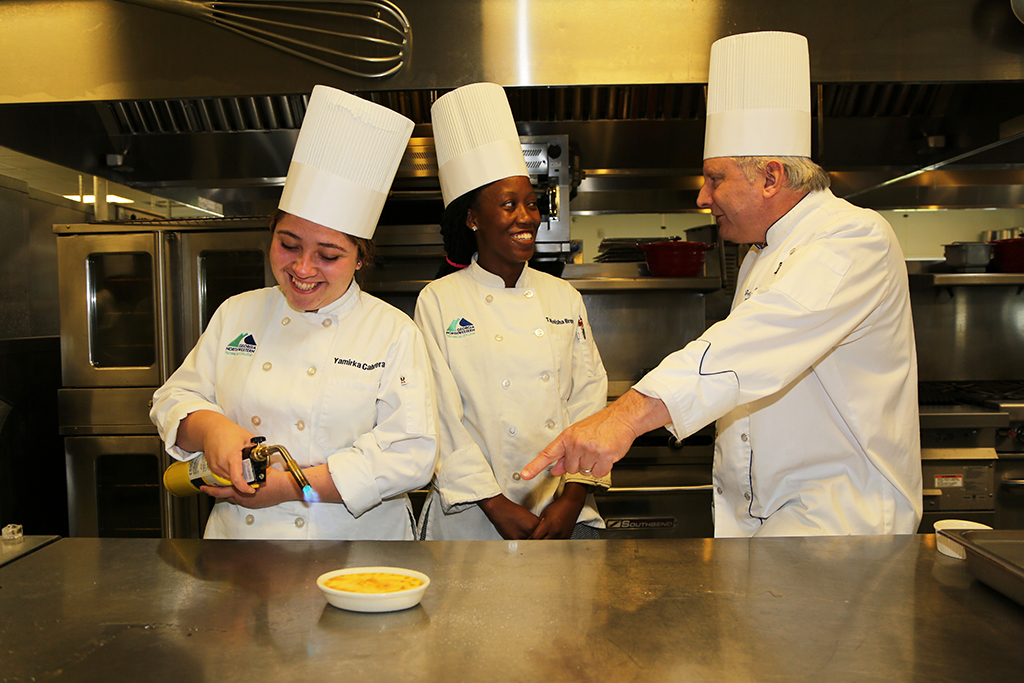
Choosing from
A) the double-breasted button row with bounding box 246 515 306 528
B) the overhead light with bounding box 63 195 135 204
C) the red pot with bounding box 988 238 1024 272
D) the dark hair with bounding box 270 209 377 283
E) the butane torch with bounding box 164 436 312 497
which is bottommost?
the double-breasted button row with bounding box 246 515 306 528

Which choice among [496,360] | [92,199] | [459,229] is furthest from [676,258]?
[92,199]

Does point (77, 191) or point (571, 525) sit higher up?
point (77, 191)

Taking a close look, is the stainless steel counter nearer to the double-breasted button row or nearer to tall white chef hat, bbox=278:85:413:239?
the double-breasted button row

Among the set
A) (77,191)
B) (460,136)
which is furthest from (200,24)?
(77,191)

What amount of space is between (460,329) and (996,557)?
1.30m

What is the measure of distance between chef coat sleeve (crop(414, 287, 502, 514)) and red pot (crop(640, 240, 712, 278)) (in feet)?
6.22

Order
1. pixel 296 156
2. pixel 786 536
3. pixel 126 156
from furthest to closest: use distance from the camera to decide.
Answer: pixel 126 156 → pixel 296 156 → pixel 786 536

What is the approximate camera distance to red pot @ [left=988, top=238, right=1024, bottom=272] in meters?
3.78

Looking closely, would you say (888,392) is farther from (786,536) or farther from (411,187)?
(411,187)

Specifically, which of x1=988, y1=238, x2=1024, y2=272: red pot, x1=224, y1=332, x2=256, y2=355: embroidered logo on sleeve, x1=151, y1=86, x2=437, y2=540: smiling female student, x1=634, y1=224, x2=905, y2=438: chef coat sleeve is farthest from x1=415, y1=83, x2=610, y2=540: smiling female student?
x1=988, y1=238, x2=1024, y2=272: red pot

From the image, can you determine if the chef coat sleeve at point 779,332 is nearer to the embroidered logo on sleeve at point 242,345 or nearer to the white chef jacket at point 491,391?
the white chef jacket at point 491,391

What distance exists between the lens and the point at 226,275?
342 centimetres

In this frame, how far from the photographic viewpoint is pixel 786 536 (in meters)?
1.43

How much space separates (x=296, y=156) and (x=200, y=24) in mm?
981
